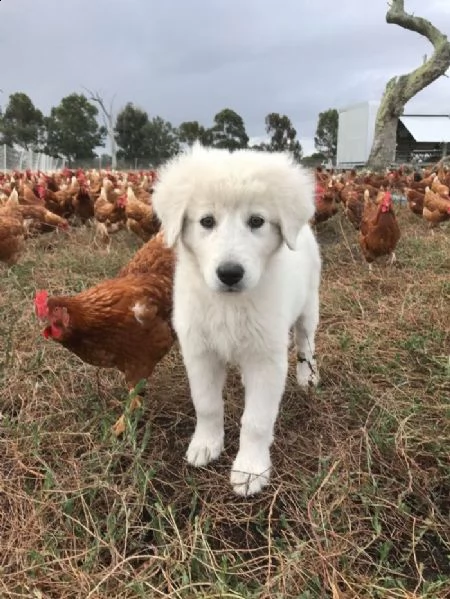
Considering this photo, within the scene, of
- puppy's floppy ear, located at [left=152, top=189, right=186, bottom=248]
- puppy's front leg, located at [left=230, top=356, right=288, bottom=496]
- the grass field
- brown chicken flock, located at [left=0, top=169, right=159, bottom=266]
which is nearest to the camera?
the grass field

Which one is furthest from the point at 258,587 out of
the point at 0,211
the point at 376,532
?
the point at 0,211

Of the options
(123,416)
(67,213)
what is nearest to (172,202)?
(123,416)

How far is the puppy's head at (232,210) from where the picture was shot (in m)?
1.95

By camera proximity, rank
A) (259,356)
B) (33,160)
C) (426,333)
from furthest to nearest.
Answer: (33,160), (426,333), (259,356)

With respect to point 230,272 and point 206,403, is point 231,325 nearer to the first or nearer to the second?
point 230,272

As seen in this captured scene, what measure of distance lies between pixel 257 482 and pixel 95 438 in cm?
86

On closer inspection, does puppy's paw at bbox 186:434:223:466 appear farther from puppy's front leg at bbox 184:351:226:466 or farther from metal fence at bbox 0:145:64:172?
metal fence at bbox 0:145:64:172

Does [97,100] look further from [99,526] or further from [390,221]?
[99,526]

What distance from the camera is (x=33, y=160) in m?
32.2

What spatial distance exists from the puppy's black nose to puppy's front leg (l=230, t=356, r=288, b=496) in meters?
0.50

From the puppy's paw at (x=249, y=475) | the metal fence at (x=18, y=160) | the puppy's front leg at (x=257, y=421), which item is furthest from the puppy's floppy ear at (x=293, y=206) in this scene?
the metal fence at (x=18, y=160)

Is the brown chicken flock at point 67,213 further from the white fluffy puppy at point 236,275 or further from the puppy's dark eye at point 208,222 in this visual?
the puppy's dark eye at point 208,222

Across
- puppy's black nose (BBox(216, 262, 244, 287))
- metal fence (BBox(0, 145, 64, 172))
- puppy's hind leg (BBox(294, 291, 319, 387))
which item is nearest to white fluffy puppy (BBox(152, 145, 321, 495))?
puppy's black nose (BBox(216, 262, 244, 287))

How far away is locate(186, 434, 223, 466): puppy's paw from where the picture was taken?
8.20 feet
